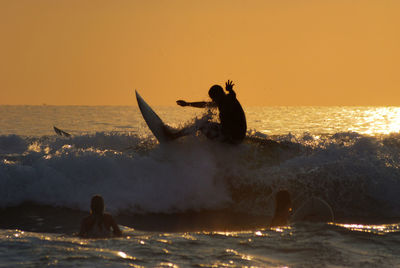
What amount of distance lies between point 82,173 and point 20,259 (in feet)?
19.0

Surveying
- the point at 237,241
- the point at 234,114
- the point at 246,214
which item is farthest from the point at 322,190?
the point at 237,241

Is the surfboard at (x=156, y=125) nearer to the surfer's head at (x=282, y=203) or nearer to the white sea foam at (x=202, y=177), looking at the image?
the white sea foam at (x=202, y=177)

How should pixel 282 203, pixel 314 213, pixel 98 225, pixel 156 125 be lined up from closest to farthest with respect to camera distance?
pixel 98 225 < pixel 314 213 < pixel 282 203 < pixel 156 125

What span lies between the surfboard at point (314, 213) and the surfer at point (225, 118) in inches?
167

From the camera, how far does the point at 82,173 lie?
11.2 meters

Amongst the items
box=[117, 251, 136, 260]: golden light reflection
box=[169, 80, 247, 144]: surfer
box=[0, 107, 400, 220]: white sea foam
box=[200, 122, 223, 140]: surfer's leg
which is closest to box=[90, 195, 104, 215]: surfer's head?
box=[117, 251, 136, 260]: golden light reflection

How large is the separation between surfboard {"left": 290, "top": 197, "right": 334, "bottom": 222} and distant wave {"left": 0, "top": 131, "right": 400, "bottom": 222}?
2.25 metres

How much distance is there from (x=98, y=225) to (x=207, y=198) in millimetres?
4140

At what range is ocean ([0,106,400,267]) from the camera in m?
6.08

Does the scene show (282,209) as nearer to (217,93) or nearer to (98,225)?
(98,225)

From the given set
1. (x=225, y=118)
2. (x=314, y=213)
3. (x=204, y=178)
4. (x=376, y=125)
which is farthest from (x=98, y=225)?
(x=376, y=125)

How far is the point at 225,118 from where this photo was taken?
38.7 feet

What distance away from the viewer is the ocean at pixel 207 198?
239 inches

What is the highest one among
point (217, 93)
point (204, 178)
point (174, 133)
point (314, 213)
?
point (217, 93)
